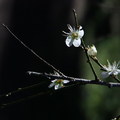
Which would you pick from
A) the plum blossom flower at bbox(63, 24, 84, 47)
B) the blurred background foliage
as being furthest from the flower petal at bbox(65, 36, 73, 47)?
the blurred background foliage

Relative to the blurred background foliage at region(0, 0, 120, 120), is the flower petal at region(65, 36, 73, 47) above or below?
below

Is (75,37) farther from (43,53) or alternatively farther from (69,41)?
(43,53)

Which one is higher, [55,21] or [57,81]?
[55,21]

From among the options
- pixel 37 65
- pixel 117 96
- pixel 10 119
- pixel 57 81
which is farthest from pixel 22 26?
pixel 57 81

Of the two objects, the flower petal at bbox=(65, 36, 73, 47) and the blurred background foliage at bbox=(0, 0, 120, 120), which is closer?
the flower petal at bbox=(65, 36, 73, 47)

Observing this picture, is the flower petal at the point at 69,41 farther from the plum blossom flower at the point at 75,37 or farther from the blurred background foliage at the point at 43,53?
the blurred background foliage at the point at 43,53

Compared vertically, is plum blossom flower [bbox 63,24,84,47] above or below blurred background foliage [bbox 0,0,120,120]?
below

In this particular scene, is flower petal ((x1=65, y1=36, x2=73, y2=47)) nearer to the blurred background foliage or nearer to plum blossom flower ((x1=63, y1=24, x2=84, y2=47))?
plum blossom flower ((x1=63, y1=24, x2=84, y2=47))

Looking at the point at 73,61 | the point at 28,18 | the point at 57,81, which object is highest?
the point at 28,18

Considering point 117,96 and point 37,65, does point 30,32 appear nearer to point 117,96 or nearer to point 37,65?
point 37,65

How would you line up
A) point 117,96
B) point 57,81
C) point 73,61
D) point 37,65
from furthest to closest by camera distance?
point 117,96 < point 73,61 < point 37,65 < point 57,81

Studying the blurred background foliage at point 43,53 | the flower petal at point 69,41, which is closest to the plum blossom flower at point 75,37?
the flower petal at point 69,41
